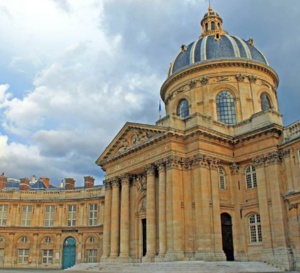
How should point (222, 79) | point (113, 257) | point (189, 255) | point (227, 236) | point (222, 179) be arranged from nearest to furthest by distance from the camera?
point (189, 255)
point (227, 236)
point (222, 179)
point (113, 257)
point (222, 79)

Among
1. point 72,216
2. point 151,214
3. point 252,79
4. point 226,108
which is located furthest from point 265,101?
point 72,216

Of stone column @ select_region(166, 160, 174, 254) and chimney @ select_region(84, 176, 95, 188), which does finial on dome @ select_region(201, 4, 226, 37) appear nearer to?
stone column @ select_region(166, 160, 174, 254)

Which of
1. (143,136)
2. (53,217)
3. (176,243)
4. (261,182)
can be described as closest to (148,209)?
(176,243)

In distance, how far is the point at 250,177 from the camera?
104 feet

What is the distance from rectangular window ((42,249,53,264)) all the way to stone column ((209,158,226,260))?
27.2 metres

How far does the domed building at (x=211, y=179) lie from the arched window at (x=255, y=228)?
0.08m

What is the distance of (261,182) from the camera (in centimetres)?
3019

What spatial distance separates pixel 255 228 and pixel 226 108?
40.7 feet

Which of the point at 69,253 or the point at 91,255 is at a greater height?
the point at 69,253

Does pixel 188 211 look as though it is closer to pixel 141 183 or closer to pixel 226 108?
pixel 141 183

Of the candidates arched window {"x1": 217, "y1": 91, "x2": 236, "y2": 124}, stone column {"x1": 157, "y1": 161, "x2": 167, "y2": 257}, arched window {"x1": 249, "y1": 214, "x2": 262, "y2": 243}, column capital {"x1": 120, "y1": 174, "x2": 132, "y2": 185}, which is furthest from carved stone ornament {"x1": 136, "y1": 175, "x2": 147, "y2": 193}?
arched window {"x1": 249, "y1": 214, "x2": 262, "y2": 243}

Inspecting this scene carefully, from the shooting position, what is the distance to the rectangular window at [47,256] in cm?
4859

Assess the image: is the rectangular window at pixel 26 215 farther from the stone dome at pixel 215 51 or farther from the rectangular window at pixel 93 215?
the stone dome at pixel 215 51

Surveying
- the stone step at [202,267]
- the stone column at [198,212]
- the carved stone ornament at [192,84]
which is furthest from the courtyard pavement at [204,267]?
the carved stone ornament at [192,84]
